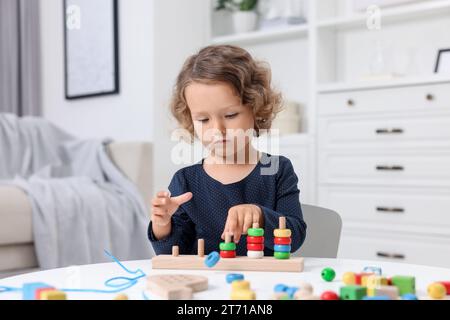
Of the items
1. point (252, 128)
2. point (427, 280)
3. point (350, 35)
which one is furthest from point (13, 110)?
point (427, 280)

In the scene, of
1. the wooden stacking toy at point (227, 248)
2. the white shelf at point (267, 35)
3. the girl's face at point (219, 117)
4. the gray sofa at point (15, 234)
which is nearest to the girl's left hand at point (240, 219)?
the wooden stacking toy at point (227, 248)

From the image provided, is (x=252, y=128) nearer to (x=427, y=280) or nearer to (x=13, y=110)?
(x=427, y=280)

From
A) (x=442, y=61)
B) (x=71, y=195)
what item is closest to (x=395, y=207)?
(x=442, y=61)

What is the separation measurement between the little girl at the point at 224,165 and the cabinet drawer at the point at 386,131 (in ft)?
4.39

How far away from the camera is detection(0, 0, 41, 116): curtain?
10.9 ft

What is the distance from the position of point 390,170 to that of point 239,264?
1599 mm

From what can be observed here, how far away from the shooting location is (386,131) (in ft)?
7.39

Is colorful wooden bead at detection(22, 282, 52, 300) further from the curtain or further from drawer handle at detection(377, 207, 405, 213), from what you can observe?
the curtain

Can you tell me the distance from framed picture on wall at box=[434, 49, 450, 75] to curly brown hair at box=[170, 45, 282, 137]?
1525 millimetres

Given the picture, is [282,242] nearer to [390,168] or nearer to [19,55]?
[390,168]

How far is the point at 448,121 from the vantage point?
2119mm

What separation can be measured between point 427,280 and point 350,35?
213 centimetres

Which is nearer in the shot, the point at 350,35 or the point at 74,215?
the point at 74,215

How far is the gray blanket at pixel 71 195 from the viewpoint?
7.16 feet
